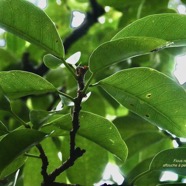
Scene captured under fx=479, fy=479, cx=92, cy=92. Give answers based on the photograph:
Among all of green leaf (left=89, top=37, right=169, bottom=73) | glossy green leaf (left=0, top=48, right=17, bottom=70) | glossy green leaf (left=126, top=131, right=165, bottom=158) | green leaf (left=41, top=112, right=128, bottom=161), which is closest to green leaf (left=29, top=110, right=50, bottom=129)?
green leaf (left=41, top=112, right=128, bottom=161)

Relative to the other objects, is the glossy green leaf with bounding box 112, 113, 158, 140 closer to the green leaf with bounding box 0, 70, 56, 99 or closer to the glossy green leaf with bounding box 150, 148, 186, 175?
the glossy green leaf with bounding box 150, 148, 186, 175

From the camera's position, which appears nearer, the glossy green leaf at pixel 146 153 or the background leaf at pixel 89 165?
the background leaf at pixel 89 165

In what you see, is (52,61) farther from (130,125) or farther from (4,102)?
(130,125)

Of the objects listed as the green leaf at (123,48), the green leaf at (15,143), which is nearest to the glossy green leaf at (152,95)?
the green leaf at (123,48)

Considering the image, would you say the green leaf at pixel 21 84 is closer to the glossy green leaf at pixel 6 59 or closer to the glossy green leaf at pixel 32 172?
the glossy green leaf at pixel 32 172

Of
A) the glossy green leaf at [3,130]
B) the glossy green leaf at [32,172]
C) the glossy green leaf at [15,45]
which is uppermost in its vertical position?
the glossy green leaf at [15,45]

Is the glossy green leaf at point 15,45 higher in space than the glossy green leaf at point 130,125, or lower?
higher

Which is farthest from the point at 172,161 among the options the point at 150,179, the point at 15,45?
the point at 15,45
